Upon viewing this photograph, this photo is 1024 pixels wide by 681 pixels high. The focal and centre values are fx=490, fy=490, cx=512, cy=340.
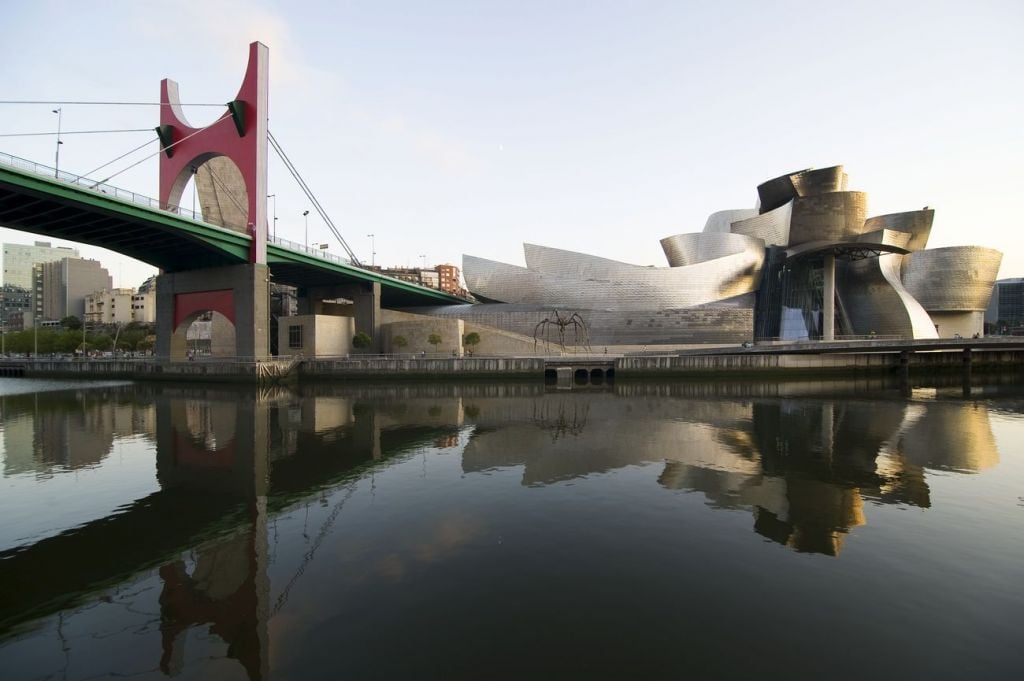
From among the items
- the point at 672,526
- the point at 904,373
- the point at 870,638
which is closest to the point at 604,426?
the point at 672,526

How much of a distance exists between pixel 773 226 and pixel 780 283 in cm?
577

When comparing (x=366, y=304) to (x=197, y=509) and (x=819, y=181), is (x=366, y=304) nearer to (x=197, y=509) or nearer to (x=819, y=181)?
(x=197, y=509)

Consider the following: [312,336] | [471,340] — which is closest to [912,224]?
[471,340]

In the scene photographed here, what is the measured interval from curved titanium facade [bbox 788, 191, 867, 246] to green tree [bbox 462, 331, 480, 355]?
3362cm

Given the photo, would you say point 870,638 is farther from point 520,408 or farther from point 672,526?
point 520,408

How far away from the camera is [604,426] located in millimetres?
17281

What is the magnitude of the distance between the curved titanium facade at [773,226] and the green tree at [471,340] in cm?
2881

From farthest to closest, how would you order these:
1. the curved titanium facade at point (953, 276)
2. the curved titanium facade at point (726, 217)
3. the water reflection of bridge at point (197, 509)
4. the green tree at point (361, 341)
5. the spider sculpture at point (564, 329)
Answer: the curved titanium facade at point (726, 217)
the curved titanium facade at point (953, 276)
the spider sculpture at point (564, 329)
the green tree at point (361, 341)
the water reflection of bridge at point (197, 509)

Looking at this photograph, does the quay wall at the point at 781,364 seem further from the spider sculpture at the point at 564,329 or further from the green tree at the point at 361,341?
the green tree at the point at 361,341

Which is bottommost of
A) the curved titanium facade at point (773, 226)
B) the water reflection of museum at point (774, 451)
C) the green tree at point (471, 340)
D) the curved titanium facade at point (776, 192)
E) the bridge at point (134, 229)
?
the water reflection of museum at point (774, 451)

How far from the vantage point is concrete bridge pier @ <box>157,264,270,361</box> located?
33.8 m

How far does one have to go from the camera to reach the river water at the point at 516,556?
179 inches

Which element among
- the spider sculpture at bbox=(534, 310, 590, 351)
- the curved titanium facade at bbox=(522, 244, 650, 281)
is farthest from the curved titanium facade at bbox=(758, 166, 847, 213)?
the spider sculpture at bbox=(534, 310, 590, 351)

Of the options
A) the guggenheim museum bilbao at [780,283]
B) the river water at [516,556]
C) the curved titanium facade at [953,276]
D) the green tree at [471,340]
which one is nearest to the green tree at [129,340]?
the guggenheim museum bilbao at [780,283]
